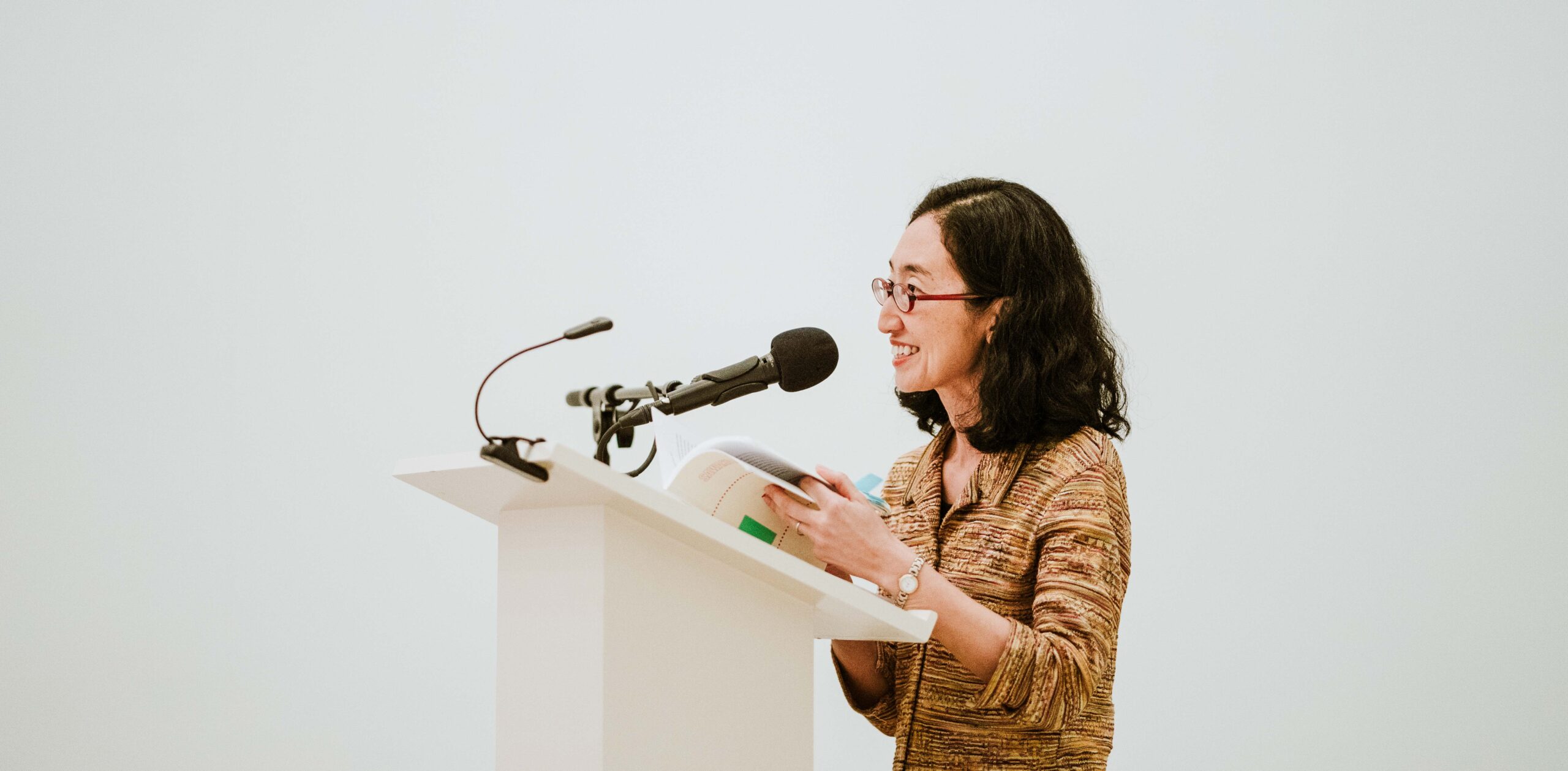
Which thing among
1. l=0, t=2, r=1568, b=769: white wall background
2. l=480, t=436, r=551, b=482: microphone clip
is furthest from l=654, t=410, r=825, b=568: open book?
l=0, t=2, r=1568, b=769: white wall background

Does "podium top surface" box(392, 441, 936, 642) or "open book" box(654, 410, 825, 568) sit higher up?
"open book" box(654, 410, 825, 568)

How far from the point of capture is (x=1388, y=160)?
101 inches

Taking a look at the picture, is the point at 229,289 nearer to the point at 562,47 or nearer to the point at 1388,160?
the point at 562,47

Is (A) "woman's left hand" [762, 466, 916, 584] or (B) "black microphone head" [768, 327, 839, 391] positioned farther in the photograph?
(B) "black microphone head" [768, 327, 839, 391]

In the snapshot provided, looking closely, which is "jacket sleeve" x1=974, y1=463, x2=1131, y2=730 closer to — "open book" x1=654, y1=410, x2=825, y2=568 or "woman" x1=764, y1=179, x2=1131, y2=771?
"woman" x1=764, y1=179, x2=1131, y2=771

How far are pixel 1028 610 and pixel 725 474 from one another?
54 cm

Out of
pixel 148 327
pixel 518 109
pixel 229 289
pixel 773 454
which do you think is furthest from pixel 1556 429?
Answer: pixel 148 327

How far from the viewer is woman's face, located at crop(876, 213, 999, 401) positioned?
1.64 metres

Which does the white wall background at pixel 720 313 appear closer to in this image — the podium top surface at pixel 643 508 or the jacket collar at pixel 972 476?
the jacket collar at pixel 972 476

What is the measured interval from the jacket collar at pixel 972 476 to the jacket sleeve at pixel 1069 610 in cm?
9

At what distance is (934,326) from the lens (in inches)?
64.5

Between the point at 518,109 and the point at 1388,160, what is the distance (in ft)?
6.87

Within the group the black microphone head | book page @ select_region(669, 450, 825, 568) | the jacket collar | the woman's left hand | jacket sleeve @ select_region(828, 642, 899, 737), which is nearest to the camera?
book page @ select_region(669, 450, 825, 568)

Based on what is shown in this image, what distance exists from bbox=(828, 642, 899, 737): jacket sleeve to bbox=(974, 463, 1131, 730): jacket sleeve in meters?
0.23
